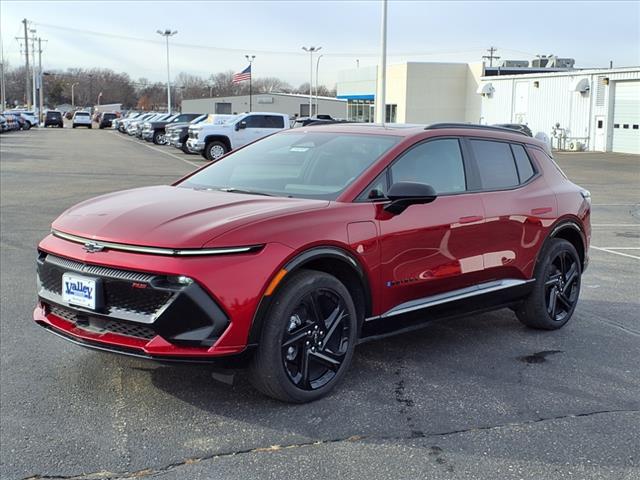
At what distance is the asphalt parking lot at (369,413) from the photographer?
358cm

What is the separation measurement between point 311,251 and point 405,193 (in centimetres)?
78

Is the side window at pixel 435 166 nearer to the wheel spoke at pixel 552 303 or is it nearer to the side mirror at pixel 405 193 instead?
the side mirror at pixel 405 193

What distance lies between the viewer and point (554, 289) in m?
6.11

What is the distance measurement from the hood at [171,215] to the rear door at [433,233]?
0.61 metres

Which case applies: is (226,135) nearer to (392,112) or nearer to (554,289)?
(554,289)

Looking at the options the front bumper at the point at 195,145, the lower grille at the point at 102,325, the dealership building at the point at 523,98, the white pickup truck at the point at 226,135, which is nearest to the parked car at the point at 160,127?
the front bumper at the point at 195,145

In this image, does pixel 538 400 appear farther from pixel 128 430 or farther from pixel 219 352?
pixel 128 430

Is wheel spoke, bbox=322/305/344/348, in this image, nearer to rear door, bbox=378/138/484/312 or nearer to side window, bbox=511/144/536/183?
rear door, bbox=378/138/484/312

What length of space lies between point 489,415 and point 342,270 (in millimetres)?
1230

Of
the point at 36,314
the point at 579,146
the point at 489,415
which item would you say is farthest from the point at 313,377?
the point at 579,146

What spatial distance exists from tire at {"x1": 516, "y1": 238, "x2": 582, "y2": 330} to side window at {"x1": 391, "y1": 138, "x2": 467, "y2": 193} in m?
1.20

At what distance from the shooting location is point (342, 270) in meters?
4.48

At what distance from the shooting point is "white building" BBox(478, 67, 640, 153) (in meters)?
37.9

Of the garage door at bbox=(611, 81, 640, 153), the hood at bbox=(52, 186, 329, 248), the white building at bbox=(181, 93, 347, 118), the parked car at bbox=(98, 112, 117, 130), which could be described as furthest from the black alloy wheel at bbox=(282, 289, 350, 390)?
the white building at bbox=(181, 93, 347, 118)
